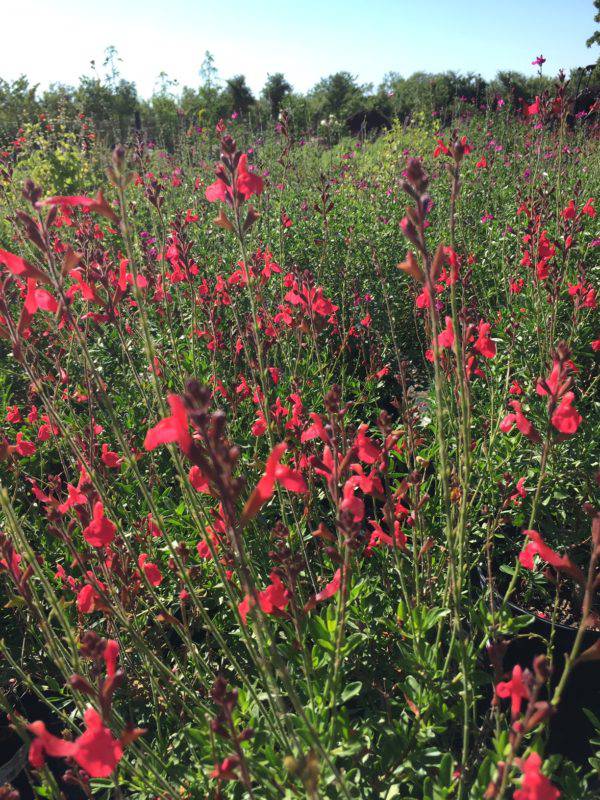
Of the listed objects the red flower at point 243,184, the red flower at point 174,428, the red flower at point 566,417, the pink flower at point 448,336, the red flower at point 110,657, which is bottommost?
the red flower at point 110,657

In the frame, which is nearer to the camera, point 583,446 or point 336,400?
point 336,400

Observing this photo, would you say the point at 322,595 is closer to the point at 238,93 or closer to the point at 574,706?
the point at 574,706

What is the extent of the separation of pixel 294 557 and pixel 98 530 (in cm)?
86

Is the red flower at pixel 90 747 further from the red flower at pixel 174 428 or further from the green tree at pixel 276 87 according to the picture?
the green tree at pixel 276 87

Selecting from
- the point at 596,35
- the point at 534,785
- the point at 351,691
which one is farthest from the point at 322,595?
the point at 596,35

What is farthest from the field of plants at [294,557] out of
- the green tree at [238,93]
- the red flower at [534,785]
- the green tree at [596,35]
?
the green tree at [238,93]

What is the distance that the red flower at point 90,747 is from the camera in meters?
1.01

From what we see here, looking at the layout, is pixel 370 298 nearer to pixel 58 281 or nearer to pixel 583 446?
pixel 583 446

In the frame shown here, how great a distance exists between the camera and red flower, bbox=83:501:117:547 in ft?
5.09

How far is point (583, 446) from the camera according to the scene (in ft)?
8.95

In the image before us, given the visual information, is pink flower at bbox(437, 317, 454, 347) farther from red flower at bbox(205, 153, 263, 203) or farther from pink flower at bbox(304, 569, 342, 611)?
pink flower at bbox(304, 569, 342, 611)

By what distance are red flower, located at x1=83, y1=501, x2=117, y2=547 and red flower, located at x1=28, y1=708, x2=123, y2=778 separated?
56cm

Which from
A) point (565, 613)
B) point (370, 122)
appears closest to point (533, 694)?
point (565, 613)

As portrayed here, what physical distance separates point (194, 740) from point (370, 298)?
12.8 feet
